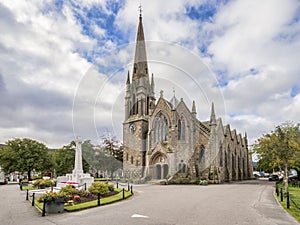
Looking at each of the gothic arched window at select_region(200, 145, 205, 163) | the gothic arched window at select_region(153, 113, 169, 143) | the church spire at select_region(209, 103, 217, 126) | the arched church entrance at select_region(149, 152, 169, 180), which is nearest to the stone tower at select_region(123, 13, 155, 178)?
the gothic arched window at select_region(153, 113, 169, 143)

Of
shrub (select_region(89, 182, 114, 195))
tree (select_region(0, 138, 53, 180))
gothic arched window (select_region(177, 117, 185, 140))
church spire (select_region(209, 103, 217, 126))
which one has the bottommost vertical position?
shrub (select_region(89, 182, 114, 195))

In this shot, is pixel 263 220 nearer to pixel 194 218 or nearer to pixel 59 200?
pixel 194 218

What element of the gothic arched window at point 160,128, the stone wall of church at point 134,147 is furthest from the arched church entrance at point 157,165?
the gothic arched window at point 160,128

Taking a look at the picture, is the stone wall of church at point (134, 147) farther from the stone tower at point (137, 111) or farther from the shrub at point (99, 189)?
the shrub at point (99, 189)

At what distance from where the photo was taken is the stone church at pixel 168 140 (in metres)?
39.4

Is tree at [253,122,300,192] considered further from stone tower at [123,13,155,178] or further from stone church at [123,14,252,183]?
stone tower at [123,13,155,178]

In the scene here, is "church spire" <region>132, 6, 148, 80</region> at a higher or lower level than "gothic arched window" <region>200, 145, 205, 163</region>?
higher

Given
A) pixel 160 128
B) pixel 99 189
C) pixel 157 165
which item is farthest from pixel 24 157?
pixel 99 189

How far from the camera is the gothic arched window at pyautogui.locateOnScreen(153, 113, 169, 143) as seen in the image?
42.9 m

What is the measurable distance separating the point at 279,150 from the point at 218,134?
21.9m

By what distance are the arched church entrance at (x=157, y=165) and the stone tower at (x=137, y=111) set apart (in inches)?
104

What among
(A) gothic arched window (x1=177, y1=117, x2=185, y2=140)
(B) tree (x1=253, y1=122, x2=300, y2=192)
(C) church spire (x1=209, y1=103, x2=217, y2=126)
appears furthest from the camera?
(C) church spire (x1=209, y1=103, x2=217, y2=126)

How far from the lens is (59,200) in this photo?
39.5 feet

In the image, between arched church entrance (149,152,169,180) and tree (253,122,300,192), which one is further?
arched church entrance (149,152,169,180)
